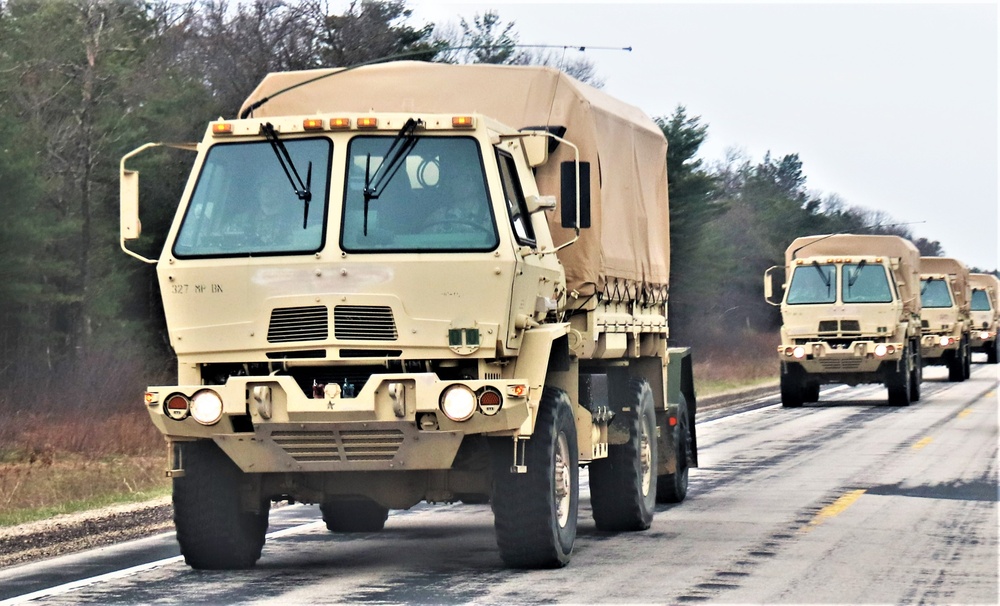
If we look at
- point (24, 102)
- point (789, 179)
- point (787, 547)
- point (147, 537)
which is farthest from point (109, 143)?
point (789, 179)

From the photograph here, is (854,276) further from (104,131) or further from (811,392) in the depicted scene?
(104,131)

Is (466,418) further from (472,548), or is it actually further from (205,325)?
(472,548)

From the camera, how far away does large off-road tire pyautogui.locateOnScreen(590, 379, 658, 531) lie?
12.4 m

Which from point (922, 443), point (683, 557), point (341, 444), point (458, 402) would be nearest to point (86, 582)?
point (341, 444)

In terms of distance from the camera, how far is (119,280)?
34250 millimetres

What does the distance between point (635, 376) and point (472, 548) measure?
250cm

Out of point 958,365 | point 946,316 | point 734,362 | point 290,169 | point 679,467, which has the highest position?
point 290,169

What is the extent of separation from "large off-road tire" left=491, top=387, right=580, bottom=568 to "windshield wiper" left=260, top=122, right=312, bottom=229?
5.87 feet

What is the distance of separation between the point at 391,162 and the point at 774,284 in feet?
71.2

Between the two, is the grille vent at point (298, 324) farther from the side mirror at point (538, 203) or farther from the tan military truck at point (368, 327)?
the side mirror at point (538, 203)

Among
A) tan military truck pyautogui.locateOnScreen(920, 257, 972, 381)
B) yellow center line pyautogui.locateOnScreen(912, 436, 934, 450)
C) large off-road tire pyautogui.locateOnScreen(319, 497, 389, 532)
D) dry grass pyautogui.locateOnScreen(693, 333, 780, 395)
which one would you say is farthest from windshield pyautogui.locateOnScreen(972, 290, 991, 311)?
large off-road tire pyautogui.locateOnScreen(319, 497, 389, 532)

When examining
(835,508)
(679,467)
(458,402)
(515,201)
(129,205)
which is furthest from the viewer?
(679,467)

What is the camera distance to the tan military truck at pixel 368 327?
9438 millimetres

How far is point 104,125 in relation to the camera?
115 ft
